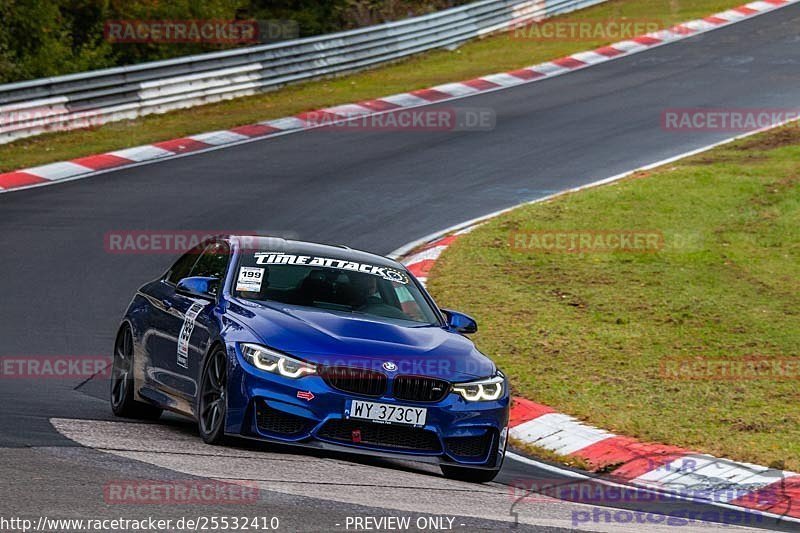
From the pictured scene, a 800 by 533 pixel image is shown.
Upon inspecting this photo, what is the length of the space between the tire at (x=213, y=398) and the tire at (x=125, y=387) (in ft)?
4.23

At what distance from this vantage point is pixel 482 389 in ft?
28.7

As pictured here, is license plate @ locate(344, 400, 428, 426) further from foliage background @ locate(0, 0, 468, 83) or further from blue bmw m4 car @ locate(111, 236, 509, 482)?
foliage background @ locate(0, 0, 468, 83)

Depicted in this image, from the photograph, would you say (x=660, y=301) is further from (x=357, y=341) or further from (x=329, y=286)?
(x=357, y=341)

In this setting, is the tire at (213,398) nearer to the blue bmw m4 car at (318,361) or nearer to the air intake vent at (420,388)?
the blue bmw m4 car at (318,361)

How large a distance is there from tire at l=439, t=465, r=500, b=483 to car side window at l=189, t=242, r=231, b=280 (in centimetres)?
211

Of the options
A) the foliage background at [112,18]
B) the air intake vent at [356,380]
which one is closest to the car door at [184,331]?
the air intake vent at [356,380]

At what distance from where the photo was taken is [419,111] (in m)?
25.7

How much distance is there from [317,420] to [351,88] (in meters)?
20.5

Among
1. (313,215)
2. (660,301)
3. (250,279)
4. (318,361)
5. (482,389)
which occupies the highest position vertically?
(250,279)

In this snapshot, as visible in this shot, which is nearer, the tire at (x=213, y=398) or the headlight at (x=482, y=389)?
the tire at (x=213, y=398)

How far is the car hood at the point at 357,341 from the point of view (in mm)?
8422

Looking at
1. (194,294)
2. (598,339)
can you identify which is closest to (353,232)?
(598,339)

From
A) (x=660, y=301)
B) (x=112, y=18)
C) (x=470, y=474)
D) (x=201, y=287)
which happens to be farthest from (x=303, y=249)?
(x=112, y=18)

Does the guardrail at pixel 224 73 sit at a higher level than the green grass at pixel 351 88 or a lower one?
higher
